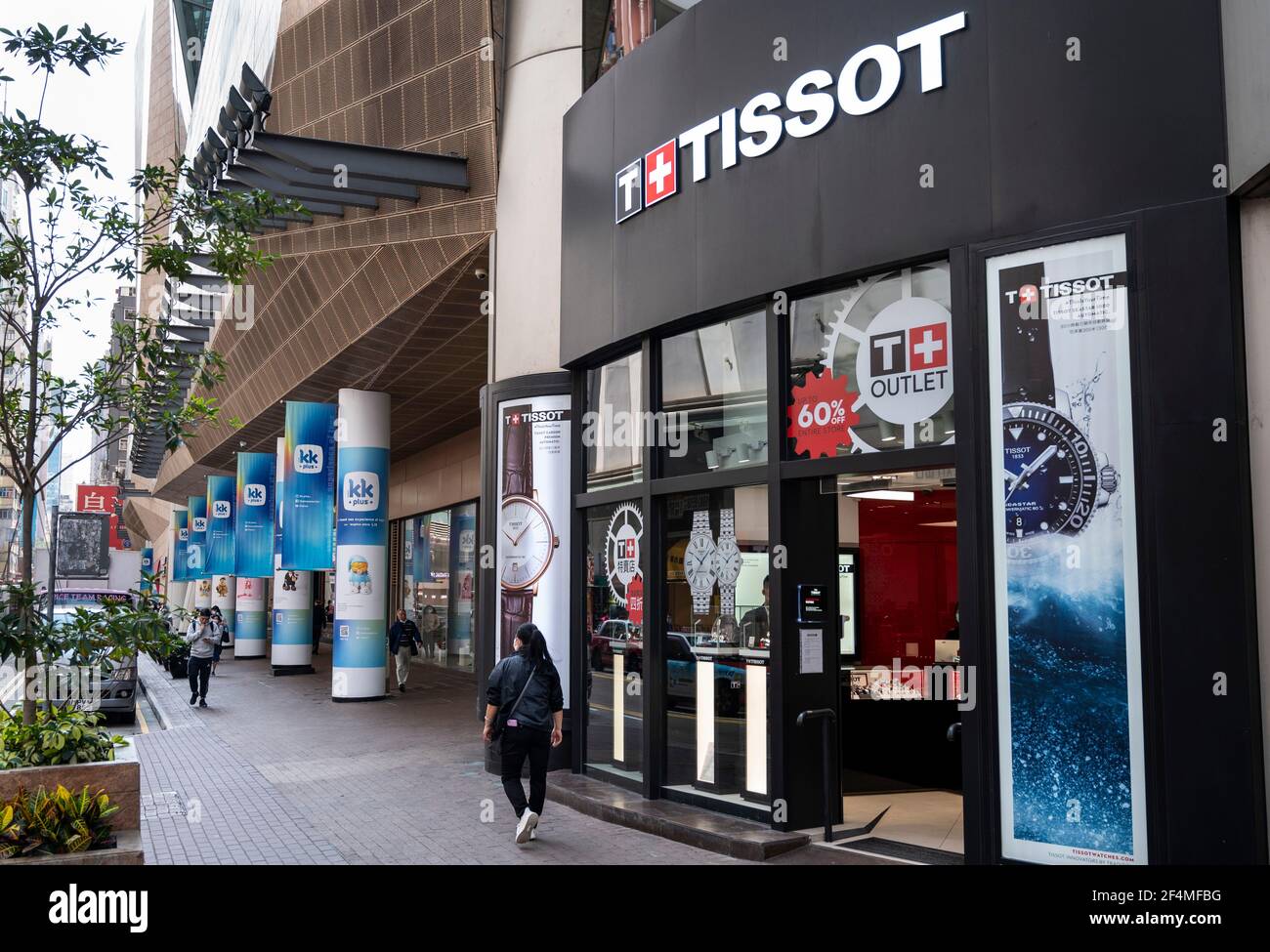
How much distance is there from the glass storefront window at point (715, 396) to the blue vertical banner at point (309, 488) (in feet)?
44.2

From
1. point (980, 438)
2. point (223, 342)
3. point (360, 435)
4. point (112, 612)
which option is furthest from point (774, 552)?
point (223, 342)

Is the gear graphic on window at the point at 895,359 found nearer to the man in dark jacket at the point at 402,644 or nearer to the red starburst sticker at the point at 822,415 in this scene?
the red starburst sticker at the point at 822,415

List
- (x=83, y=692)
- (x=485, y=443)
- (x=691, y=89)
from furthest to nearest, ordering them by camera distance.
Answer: (x=485, y=443)
(x=691, y=89)
(x=83, y=692)

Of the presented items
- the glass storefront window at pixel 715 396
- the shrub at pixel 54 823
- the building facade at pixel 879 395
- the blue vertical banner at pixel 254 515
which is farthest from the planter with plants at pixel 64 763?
the blue vertical banner at pixel 254 515

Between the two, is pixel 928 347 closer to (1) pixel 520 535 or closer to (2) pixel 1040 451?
(2) pixel 1040 451

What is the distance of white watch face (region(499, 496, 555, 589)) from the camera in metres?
11.7

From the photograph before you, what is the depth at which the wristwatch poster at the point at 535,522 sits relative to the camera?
1160 centimetres

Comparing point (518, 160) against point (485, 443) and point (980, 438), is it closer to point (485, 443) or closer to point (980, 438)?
point (485, 443)

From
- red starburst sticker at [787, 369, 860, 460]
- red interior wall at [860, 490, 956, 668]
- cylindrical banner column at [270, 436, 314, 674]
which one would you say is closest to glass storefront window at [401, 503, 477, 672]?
cylindrical banner column at [270, 436, 314, 674]

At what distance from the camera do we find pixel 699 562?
9.70 meters

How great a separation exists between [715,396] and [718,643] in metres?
2.10

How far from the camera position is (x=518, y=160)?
13195mm

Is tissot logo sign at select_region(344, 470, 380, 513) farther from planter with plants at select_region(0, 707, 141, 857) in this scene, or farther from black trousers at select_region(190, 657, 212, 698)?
planter with plants at select_region(0, 707, 141, 857)
